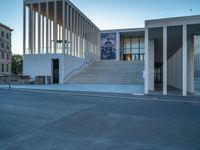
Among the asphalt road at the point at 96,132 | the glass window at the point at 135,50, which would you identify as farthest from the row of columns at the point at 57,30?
the asphalt road at the point at 96,132

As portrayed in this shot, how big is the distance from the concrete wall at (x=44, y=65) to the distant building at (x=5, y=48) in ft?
115

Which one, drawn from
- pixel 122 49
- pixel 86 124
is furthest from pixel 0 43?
pixel 86 124

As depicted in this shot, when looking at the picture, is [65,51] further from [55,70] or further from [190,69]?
[190,69]

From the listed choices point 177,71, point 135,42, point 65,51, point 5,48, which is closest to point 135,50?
point 135,42

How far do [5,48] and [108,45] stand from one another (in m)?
36.8

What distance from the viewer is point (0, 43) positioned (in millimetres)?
62906

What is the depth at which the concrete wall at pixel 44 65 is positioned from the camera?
28.7 metres

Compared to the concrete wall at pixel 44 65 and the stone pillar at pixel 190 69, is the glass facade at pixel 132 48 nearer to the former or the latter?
the concrete wall at pixel 44 65

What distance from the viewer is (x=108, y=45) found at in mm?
48312

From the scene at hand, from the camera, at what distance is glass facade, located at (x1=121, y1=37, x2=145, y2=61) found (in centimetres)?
5078

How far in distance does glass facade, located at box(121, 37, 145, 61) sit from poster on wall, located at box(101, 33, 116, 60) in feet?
11.8

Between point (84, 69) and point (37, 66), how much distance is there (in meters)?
8.07

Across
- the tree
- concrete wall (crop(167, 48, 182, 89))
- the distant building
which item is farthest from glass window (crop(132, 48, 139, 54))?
the tree

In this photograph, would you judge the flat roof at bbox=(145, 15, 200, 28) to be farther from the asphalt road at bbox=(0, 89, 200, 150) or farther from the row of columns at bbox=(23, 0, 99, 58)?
Answer: the row of columns at bbox=(23, 0, 99, 58)
